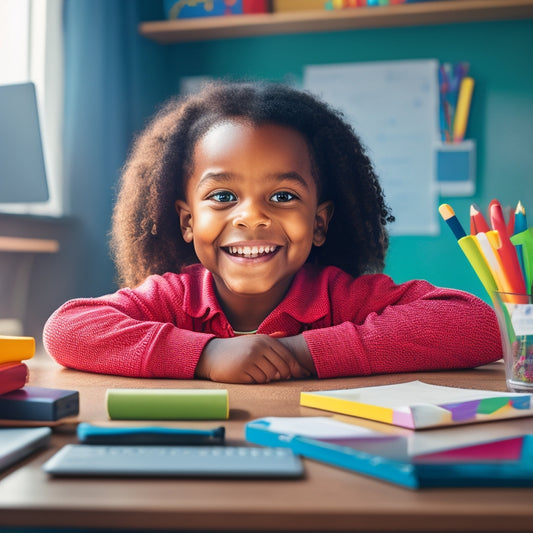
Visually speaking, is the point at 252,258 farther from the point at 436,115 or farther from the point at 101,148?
the point at 436,115

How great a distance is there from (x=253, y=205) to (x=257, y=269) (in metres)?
0.10

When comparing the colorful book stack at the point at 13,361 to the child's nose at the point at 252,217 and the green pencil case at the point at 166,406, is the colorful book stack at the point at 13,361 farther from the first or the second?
the child's nose at the point at 252,217

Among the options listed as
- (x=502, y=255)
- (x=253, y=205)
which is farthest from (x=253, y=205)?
(x=502, y=255)

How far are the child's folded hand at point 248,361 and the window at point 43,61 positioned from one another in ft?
4.62

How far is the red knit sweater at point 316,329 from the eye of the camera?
0.86m

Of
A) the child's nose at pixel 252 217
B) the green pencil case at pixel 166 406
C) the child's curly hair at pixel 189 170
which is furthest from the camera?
the child's curly hair at pixel 189 170

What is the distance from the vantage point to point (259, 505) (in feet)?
1.16

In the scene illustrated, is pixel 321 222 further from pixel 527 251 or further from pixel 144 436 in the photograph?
pixel 144 436

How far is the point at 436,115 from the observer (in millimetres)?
2586

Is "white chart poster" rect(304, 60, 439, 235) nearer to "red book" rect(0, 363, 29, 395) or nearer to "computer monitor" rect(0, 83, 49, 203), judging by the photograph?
"computer monitor" rect(0, 83, 49, 203)

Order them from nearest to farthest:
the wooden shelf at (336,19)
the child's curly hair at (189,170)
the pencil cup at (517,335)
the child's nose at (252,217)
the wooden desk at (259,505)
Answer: the wooden desk at (259,505) < the pencil cup at (517,335) < the child's nose at (252,217) < the child's curly hair at (189,170) < the wooden shelf at (336,19)

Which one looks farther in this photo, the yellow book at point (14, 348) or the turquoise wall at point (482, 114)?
the turquoise wall at point (482, 114)

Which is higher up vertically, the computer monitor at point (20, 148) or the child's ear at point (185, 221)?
the computer monitor at point (20, 148)

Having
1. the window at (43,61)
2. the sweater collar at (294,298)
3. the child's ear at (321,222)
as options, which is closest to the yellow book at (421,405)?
the sweater collar at (294,298)
